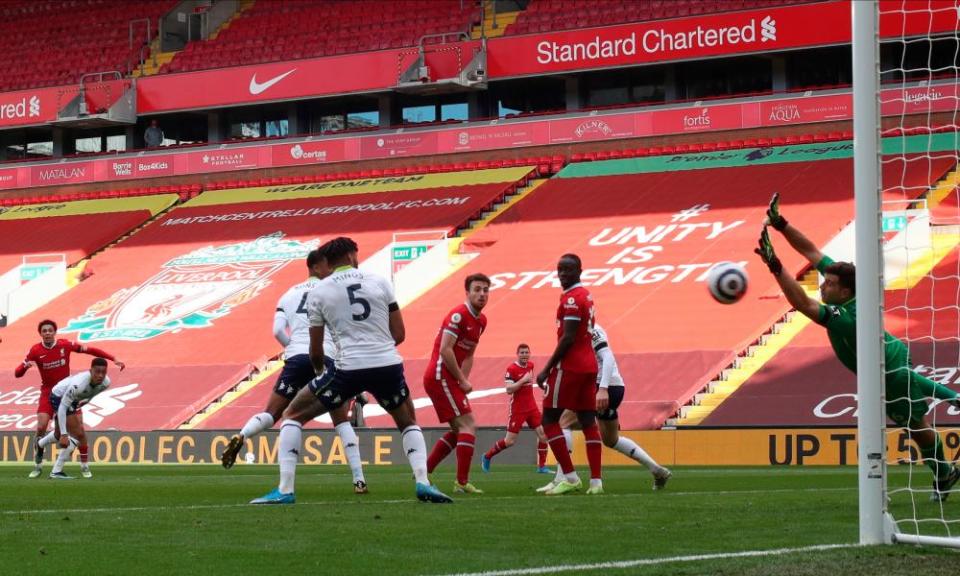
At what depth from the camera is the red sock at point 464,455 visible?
44.4ft

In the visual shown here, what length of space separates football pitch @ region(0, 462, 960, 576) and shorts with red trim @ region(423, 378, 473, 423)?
2.64 feet

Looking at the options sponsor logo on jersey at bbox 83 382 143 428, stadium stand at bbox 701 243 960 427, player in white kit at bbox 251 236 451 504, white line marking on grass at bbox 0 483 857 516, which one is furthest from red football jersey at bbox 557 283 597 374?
sponsor logo on jersey at bbox 83 382 143 428

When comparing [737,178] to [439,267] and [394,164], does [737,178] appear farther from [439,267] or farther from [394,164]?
[394,164]

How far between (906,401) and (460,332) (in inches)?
178

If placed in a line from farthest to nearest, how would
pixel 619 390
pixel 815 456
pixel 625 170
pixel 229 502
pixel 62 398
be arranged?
pixel 625 170, pixel 815 456, pixel 62 398, pixel 619 390, pixel 229 502

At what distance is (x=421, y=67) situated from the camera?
133 ft

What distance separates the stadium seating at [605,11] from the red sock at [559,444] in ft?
83.8

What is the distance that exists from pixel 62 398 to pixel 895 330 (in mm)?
13011

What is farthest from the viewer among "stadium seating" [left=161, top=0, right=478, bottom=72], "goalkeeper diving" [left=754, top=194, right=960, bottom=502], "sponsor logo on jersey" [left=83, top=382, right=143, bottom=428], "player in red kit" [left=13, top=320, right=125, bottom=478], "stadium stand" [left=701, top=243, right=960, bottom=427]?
"stadium seating" [left=161, top=0, right=478, bottom=72]

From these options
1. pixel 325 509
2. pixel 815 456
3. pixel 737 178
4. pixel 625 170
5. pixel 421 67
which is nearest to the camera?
pixel 325 509

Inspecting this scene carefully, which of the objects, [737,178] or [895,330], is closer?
[895,330]

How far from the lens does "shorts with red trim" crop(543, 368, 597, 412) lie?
42.6 feet

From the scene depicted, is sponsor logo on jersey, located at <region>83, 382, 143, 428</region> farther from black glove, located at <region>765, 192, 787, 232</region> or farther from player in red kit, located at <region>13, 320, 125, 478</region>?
black glove, located at <region>765, 192, 787, 232</region>

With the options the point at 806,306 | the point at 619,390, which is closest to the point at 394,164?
the point at 619,390
